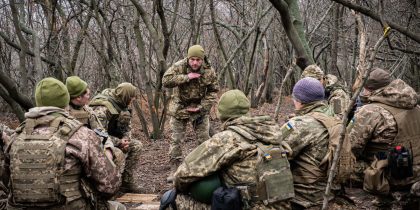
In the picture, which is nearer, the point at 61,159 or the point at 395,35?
the point at 61,159

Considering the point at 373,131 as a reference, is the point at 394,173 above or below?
below

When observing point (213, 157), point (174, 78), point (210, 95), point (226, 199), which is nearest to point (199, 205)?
point (226, 199)

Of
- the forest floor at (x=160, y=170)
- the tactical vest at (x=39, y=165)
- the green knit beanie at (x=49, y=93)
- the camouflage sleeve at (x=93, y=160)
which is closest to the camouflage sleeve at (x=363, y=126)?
the forest floor at (x=160, y=170)

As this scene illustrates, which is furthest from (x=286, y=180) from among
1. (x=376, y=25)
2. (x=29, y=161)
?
(x=376, y=25)

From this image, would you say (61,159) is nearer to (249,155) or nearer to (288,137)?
(249,155)

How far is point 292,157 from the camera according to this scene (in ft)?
11.5

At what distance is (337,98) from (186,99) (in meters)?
2.41

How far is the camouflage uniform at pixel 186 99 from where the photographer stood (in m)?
6.55

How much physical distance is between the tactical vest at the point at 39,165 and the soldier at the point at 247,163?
93 cm

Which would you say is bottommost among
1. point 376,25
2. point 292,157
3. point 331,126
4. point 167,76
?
point 292,157

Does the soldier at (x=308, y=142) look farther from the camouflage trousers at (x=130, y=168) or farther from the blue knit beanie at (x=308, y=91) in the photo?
the camouflage trousers at (x=130, y=168)

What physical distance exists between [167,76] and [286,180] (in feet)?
12.2

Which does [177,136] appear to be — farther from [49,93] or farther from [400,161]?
[400,161]

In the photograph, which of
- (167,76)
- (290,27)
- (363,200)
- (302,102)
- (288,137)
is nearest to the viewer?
(288,137)
